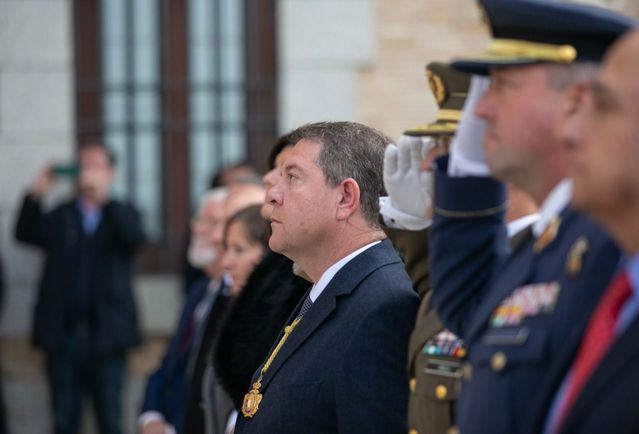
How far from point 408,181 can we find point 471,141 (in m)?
0.60

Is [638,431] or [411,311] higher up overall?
[638,431]

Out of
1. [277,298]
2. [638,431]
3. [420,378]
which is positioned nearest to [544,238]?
[638,431]

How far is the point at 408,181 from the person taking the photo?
3146mm

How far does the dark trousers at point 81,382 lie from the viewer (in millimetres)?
8117

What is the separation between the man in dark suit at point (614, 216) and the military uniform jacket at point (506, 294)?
13 cm

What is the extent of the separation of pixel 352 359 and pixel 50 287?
5255 millimetres

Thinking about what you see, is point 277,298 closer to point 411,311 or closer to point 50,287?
point 411,311

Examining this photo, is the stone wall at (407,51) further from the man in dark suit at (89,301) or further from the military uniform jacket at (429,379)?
the military uniform jacket at (429,379)

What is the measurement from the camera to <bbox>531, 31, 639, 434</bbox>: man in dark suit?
74.8 inches

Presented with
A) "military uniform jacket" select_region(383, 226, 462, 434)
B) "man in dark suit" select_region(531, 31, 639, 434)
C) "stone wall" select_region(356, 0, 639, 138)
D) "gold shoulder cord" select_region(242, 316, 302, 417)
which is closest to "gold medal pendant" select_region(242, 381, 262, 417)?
"gold shoulder cord" select_region(242, 316, 302, 417)

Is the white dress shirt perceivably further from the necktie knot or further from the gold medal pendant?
the necktie knot

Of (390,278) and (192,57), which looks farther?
(192,57)

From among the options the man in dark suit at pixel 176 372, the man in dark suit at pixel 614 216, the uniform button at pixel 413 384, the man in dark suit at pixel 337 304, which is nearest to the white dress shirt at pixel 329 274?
the man in dark suit at pixel 337 304

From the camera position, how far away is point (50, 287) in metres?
8.20
